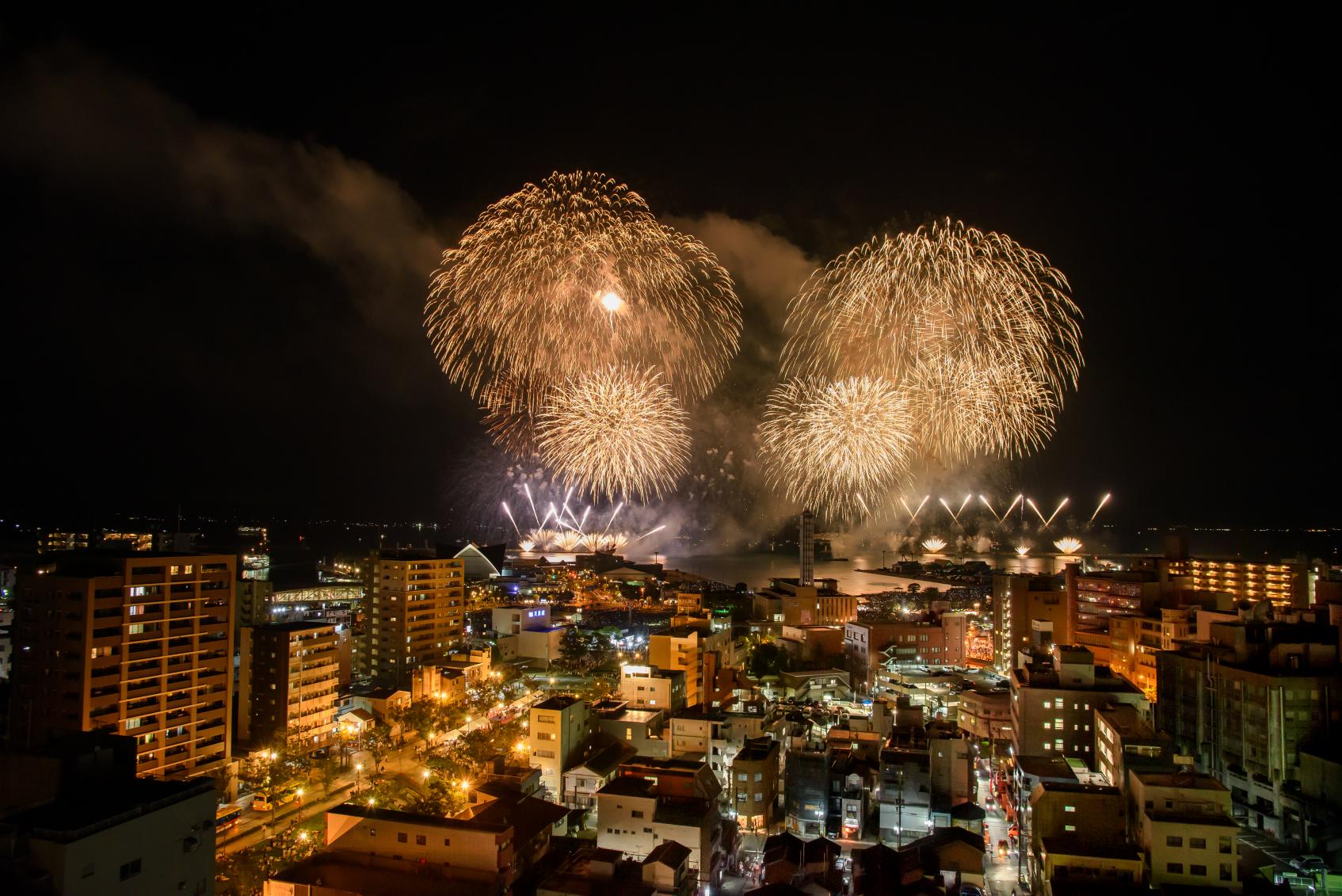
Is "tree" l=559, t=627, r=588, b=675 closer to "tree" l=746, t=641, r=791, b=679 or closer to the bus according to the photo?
"tree" l=746, t=641, r=791, b=679

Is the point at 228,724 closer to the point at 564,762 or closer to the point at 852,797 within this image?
the point at 564,762

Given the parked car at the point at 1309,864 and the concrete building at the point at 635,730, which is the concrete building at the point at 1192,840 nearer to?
the parked car at the point at 1309,864

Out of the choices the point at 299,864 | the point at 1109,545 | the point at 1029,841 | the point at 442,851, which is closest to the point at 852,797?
the point at 1029,841

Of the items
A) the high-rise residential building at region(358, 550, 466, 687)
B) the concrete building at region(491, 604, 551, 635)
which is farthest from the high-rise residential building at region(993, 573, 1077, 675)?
the high-rise residential building at region(358, 550, 466, 687)

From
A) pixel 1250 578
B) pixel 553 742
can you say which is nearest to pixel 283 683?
pixel 553 742

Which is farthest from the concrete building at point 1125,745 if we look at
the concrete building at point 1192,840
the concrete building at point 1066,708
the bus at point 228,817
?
the bus at point 228,817

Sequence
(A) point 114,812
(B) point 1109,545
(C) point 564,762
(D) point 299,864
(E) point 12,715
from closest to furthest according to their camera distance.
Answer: (A) point 114,812 < (D) point 299,864 < (E) point 12,715 < (C) point 564,762 < (B) point 1109,545

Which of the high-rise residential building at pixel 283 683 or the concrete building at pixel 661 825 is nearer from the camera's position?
the concrete building at pixel 661 825
